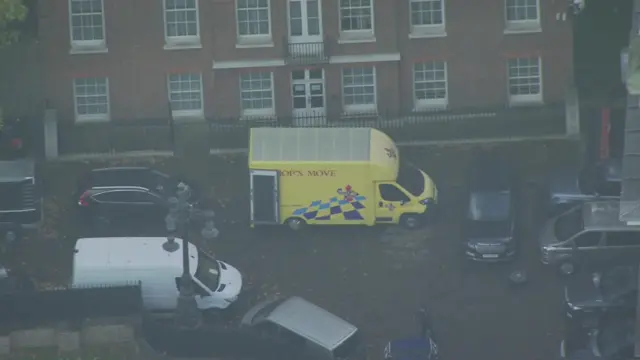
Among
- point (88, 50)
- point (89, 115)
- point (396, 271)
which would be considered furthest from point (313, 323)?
point (88, 50)

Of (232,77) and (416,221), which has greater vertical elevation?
(232,77)

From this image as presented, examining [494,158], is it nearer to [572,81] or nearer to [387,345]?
[572,81]

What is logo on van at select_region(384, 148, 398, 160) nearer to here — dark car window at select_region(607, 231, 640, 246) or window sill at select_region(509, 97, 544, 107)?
window sill at select_region(509, 97, 544, 107)

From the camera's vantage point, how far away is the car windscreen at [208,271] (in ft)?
140

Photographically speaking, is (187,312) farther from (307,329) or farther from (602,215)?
(602,215)

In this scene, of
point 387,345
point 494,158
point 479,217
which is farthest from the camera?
point 494,158

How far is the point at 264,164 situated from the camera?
4591cm

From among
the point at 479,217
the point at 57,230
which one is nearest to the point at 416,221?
the point at 479,217

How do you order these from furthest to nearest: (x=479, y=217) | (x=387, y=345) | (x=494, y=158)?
(x=494, y=158)
(x=479, y=217)
(x=387, y=345)

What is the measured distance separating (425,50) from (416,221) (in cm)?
675

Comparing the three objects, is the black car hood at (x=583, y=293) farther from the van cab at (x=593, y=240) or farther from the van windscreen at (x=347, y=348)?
the van windscreen at (x=347, y=348)

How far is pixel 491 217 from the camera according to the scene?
45.2 m

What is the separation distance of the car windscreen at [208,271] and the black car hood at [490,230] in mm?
6535

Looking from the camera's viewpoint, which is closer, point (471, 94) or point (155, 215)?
point (155, 215)
